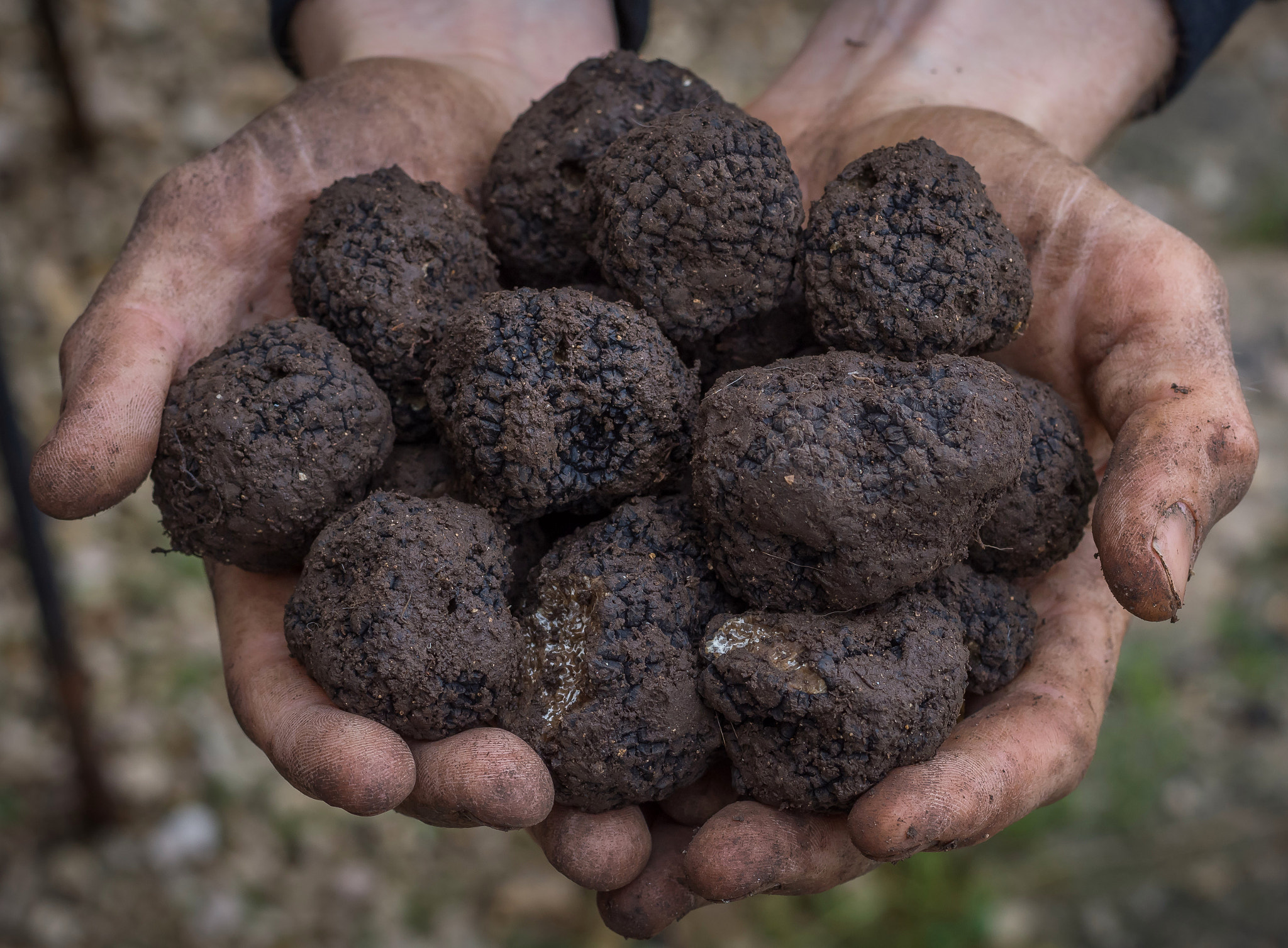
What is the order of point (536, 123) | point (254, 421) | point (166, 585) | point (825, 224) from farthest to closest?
1. point (166, 585)
2. point (536, 123)
3. point (825, 224)
4. point (254, 421)

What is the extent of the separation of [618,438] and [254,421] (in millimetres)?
655

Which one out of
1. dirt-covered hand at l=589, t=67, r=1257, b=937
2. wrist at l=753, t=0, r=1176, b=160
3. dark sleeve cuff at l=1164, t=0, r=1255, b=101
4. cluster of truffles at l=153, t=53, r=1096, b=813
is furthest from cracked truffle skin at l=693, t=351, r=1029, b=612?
dark sleeve cuff at l=1164, t=0, r=1255, b=101

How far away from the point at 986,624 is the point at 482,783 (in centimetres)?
95

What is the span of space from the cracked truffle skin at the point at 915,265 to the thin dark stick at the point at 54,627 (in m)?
2.10

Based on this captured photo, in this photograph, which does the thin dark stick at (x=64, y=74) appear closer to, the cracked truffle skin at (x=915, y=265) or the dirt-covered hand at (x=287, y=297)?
the dirt-covered hand at (x=287, y=297)

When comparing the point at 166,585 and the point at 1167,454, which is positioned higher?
the point at 1167,454

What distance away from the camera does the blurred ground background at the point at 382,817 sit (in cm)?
347

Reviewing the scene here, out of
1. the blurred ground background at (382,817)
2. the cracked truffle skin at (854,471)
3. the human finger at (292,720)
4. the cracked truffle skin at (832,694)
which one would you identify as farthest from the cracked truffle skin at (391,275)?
the blurred ground background at (382,817)

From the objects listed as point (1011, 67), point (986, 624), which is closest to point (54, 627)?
point (986, 624)

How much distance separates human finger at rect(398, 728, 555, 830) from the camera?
1729 millimetres

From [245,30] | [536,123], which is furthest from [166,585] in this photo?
[245,30]

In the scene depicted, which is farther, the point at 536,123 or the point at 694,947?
the point at 694,947

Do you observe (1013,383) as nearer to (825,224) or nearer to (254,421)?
(825,224)

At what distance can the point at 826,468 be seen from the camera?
182 centimetres
